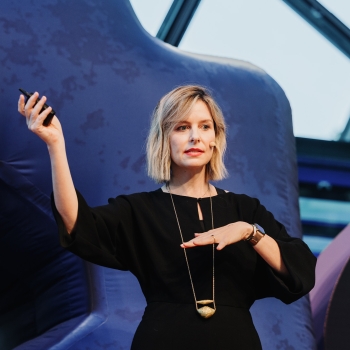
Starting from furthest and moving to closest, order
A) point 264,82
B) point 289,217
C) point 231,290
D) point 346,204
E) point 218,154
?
point 346,204 < point 264,82 < point 289,217 < point 218,154 < point 231,290

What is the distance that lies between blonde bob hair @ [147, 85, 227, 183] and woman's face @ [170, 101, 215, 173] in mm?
11

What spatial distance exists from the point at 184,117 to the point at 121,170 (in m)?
0.51

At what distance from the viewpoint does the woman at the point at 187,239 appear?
102cm

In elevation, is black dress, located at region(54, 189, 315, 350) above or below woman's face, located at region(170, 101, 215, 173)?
below

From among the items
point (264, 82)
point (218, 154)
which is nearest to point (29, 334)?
point (218, 154)

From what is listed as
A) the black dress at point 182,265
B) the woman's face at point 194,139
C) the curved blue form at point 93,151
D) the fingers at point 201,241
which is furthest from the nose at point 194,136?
the curved blue form at point 93,151

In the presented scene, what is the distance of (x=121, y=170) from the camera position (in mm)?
1640

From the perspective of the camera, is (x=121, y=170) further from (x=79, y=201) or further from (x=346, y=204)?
(x=346, y=204)

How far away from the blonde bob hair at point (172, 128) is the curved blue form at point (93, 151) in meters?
0.43

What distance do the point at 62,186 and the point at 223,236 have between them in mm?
270

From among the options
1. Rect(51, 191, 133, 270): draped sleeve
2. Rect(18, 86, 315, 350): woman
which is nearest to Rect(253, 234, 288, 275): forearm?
Rect(18, 86, 315, 350): woman

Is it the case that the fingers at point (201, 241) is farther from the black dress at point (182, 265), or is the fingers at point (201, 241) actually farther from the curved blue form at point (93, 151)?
the curved blue form at point (93, 151)

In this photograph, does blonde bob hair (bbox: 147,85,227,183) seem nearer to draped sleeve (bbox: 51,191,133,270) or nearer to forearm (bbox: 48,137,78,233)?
draped sleeve (bbox: 51,191,133,270)

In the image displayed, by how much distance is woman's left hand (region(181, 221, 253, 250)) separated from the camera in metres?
0.98
